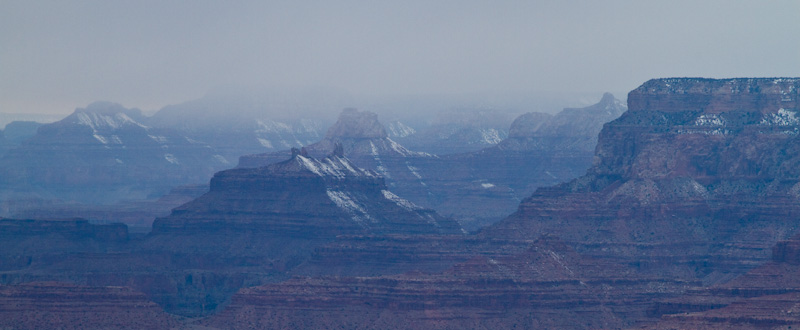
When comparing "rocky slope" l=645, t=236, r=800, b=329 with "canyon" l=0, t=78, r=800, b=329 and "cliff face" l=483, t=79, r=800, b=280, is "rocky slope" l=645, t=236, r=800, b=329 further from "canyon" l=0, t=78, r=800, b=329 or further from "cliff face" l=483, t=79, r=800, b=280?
"cliff face" l=483, t=79, r=800, b=280

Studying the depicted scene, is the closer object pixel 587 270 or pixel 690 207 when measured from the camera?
pixel 587 270

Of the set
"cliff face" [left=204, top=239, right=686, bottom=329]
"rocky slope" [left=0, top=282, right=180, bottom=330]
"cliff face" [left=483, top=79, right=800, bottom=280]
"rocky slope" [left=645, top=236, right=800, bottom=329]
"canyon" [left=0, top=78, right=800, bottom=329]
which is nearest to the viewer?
"rocky slope" [left=645, top=236, right=800, bottom=329]

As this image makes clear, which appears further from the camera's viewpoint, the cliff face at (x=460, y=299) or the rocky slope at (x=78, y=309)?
the rocky slope at (x=78, y=309)

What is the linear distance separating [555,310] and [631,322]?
4.72 metres

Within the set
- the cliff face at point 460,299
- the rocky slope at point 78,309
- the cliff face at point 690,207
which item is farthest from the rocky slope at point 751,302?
the rocky slope at point 78,309

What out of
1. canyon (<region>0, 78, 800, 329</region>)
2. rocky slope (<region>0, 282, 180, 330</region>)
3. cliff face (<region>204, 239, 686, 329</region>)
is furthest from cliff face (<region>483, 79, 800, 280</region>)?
rocky slope (<region>0, 282, 180, 330</region>)

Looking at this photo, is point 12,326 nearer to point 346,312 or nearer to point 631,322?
point 346,312

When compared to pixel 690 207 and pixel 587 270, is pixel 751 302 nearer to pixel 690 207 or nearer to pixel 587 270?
pixel 587 270

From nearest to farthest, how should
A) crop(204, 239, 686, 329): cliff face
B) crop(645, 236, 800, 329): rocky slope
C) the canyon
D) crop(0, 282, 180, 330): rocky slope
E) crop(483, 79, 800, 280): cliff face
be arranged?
crop(645, 236, 800, 329): rocky slope, the canyon, crop(204, 239, 686, 329): cliff face, crop(0, 282, 180, 330): rocky slope, crop(483, 79, 800, 280): cliff face

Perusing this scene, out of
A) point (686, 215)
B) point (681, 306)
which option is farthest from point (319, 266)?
point (681, 306)

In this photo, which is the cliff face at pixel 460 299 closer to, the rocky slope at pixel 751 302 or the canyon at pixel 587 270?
the canyon at pixel 587 270

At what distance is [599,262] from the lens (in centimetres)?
17750

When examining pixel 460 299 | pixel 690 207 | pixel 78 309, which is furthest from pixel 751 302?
pixel 690 207

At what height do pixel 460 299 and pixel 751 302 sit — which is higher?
pixel 751 302
